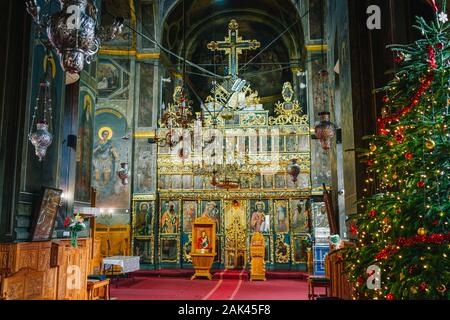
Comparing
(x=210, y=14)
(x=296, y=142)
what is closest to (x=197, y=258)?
(x=296, y=142)

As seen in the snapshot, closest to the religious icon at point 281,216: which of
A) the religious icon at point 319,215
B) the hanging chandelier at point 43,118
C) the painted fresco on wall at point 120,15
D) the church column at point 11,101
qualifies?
the religious icon at point 319,215

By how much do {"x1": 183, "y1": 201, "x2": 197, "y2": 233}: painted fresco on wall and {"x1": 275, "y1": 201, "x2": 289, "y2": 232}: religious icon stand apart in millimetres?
2818

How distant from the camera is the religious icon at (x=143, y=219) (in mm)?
14406

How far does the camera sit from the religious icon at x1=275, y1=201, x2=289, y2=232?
48.0ft

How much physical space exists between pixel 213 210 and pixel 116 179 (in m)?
3.46

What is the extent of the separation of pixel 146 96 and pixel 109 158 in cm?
256

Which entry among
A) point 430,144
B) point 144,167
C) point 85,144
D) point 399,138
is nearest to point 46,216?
point 85,144

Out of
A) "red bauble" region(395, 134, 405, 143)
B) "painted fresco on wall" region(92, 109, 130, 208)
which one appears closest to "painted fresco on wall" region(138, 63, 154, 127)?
"painted fresco on wall" region(92, 109, 130, 208)

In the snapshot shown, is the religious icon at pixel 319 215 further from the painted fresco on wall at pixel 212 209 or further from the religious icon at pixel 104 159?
the religious icon at pixel 104 159

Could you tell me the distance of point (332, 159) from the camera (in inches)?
383

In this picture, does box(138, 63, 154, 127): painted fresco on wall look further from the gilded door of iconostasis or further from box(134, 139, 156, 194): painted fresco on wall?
the gilded door of iconostasis

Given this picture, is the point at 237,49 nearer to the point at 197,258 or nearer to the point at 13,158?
the point at 197,258

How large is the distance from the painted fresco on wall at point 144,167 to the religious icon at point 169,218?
0.82 metres

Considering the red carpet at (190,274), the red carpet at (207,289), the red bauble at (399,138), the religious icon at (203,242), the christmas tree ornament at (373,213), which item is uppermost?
the red bauble at (399,138)
